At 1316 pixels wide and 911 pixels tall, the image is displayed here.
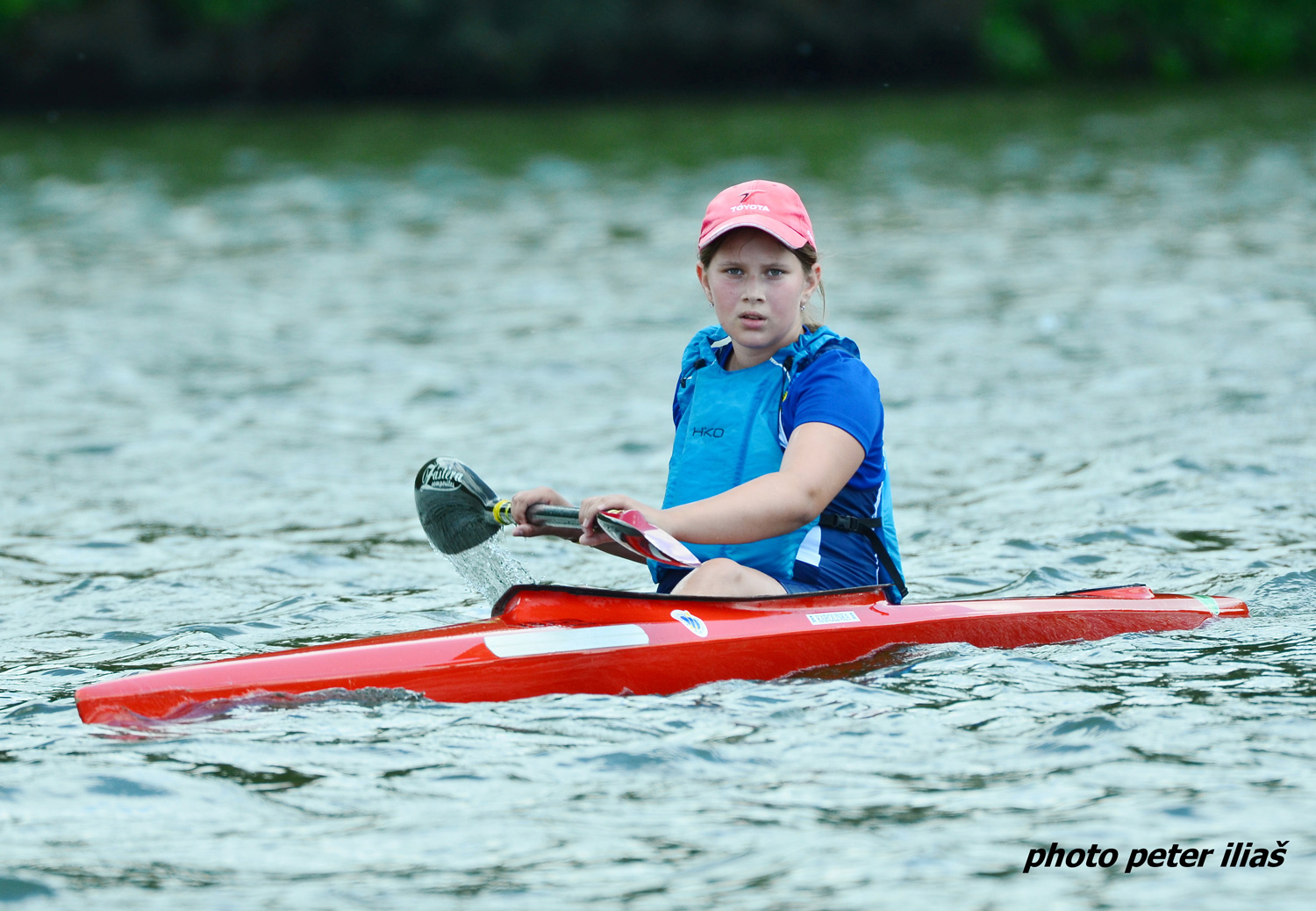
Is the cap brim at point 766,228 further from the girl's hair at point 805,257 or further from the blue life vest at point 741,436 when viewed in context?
the blue life vest at point 741,436

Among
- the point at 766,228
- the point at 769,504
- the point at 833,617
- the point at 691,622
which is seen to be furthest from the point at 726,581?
the point at 766,228

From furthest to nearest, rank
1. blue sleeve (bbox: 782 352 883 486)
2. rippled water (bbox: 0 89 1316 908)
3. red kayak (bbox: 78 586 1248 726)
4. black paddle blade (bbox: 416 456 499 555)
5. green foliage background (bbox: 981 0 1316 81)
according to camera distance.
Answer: green foliage background (bbox: 981 0 1316 81) < black paddle blade (bbox: 416 456 499 555) < blue sleeve (bbox: 782 352 883 486) < red kayak (bbox: 78 586 1248 726) < rippled water (bbox: 0 89 1316 908)

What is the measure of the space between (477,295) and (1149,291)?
4.90 meters

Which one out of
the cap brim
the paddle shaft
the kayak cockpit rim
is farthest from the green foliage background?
the paddle shaft

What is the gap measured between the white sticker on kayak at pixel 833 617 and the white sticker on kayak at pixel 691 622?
0.28 meters

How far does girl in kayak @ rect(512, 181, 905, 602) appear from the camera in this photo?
387 cm

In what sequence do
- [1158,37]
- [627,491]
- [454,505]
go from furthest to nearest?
[1158,37], [627,491], [454,505]

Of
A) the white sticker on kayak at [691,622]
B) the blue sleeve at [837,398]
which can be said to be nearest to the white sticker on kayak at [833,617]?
the white sticker on kayak at [691,622]

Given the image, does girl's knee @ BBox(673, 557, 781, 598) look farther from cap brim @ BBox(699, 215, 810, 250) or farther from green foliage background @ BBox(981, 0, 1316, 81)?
green foliage background @ BBox(981, 0, 1316, 81)

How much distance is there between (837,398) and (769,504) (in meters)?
0.36

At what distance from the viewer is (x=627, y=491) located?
23.2 feet

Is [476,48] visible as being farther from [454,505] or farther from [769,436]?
[769,436]

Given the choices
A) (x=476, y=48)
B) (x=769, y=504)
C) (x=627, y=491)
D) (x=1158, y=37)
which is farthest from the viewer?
(x=1158, y=37)

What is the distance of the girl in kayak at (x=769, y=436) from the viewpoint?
387 cm
